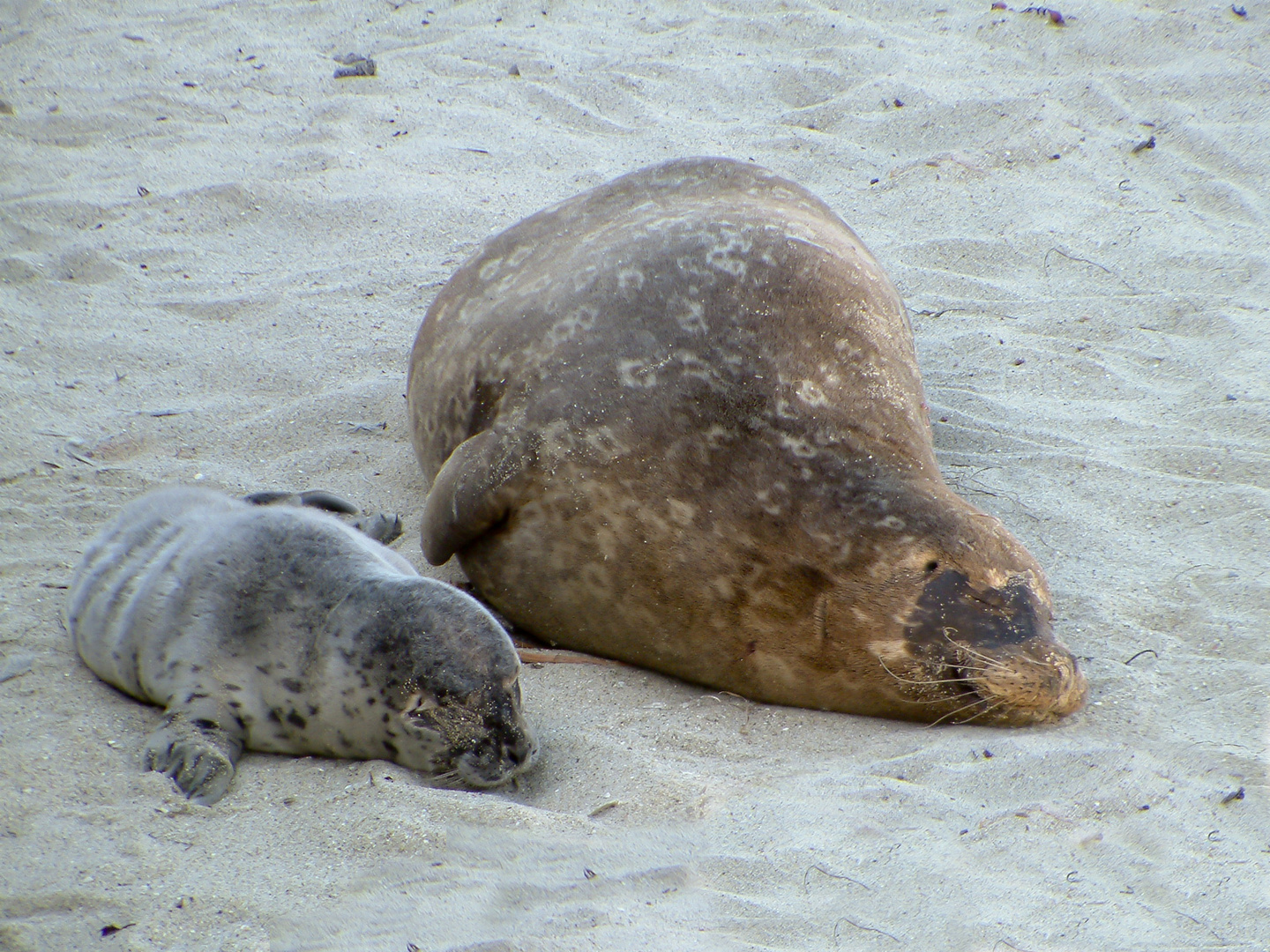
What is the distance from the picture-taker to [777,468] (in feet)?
9.49

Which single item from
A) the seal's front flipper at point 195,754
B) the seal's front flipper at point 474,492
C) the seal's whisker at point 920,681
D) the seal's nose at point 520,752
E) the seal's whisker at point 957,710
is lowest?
the seal's front flipper at point 195,754

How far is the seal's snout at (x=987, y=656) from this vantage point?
2.67 metres

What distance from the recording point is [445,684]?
8.31 feet

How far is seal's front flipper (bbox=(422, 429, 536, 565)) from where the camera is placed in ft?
10.2

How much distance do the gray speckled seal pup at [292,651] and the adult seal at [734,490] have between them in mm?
444

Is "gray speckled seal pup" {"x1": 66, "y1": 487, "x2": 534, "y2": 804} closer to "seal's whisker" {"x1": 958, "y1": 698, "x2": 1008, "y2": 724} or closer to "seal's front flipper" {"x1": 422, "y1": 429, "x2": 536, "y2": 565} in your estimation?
"seal's front flipper" {"x1": 422, "y1": 429, "x2": 536, "y2": 565}

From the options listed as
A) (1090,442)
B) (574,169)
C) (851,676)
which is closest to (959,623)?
(851,676)

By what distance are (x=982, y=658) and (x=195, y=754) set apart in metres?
1.67

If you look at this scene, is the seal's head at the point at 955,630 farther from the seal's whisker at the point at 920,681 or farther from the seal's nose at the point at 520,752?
the seal's nose at the point at 520,752

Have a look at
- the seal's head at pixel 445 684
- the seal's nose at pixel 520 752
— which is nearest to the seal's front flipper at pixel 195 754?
the seal's head at pixel 445 684

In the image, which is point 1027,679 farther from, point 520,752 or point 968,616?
point 520,752

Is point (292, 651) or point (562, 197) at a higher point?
point (562, 197)

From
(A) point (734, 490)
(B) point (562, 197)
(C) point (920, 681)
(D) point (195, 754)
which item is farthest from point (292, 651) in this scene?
(B) point (562, 197)

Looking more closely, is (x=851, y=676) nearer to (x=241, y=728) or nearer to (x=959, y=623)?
(x=959, y=623)
